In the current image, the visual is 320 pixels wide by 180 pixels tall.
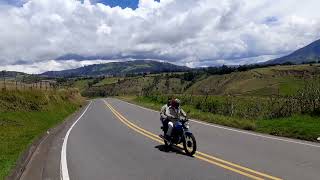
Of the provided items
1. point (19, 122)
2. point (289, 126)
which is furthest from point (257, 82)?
point (289, 126)

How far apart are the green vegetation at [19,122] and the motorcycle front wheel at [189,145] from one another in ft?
15.2

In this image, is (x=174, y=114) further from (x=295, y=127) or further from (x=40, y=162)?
(x=295, y=127)

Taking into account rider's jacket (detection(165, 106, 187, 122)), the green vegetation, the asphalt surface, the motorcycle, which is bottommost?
the green vegetation

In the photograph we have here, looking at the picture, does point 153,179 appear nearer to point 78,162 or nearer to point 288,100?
point 78,162

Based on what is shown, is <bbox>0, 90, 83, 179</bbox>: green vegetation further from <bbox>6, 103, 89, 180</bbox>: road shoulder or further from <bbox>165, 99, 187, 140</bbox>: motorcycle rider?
<bbox>165, 99, 187, 140</bbox>: motorcycle rider

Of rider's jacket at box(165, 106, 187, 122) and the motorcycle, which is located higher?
rider's jacket at box(165, 106, 187, 122)

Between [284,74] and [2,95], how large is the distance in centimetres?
13533

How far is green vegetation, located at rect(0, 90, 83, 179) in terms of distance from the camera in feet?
49.6

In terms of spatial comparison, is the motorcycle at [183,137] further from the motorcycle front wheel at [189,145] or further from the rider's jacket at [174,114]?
the rider's jacket at [174,114]

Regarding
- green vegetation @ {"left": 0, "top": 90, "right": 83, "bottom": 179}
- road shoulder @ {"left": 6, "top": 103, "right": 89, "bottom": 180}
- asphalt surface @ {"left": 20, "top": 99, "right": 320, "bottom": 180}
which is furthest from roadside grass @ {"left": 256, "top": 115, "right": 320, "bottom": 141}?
green vegetation @ {"left": 0, "top": 90, "right": 83, "bottom": 179}

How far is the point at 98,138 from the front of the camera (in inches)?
717

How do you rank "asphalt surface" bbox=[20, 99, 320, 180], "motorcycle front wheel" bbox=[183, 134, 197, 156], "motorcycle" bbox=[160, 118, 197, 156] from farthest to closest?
"motorcycle" bbox=[160, 118, 197, 156], "motorcycle front wheel" bbox=[183, 134, 197, 156], "asphalt surface" bbox=[20, 99, 320, 180]

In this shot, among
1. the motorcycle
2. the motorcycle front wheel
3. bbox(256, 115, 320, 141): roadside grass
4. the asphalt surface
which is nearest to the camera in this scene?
the asphalt surface

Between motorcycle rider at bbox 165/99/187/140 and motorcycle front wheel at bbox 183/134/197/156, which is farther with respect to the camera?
motorcycle rider at bbox 165/99/187/140
